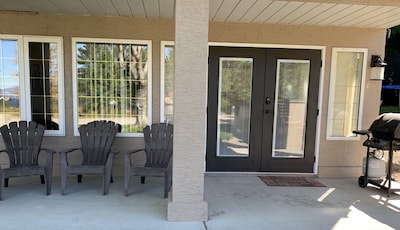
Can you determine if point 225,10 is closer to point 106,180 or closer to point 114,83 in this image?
point 114,83

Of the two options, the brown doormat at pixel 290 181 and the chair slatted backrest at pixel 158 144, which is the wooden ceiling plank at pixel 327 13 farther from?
the chair slatted backrest at pixel 158 144

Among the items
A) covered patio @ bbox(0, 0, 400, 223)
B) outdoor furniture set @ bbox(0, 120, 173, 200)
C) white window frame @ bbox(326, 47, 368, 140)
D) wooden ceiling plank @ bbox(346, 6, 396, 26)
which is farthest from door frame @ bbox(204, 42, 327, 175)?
outdoor furniture set @ bbox(0, 120, 173, 200)

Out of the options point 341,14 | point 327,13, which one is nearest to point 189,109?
point 327,13

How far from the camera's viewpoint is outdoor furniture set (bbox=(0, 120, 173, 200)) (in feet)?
11.3

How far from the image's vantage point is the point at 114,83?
4.24 m

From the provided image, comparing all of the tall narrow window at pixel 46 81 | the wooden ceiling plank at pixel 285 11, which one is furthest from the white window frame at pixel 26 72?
the wooden ceiling plank at pixel 285 11

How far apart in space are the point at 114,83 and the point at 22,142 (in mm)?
1425

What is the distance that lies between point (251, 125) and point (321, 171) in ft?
4.42

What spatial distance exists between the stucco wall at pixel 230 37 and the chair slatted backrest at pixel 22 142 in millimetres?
468

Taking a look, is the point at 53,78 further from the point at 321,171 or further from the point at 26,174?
the point at 321,171

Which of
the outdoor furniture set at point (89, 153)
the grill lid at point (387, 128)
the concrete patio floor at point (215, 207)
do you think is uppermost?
the grill lid at point (387, 128)

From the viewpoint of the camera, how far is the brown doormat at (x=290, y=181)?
4.11 meters

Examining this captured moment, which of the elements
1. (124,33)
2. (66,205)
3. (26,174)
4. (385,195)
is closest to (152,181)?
(66,205)

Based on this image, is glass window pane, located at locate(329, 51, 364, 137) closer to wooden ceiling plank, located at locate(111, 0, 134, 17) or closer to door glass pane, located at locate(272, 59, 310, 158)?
door glass pane, located at locate(272, 59, 310, 158)
